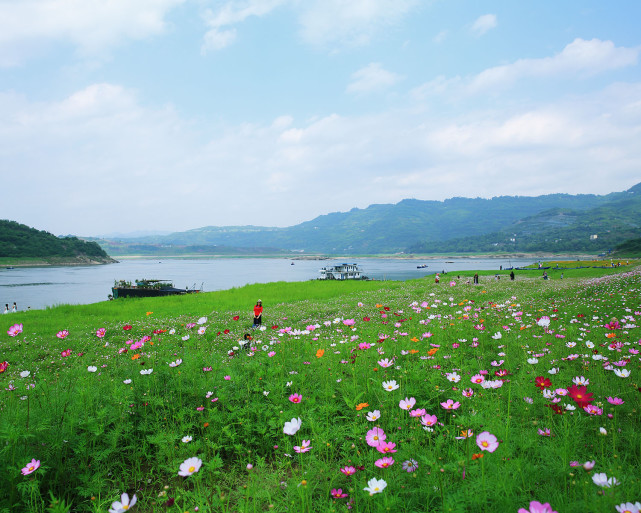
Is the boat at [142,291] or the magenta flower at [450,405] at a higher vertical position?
the magenta flower at [450,405]

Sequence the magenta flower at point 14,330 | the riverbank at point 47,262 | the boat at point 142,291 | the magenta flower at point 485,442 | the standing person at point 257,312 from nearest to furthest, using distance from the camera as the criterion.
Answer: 1. the magenta flower at point 485,442
2. the magenta flower at point 14,330
3. the standing person at point 257,312
4. the boat at point 142,291
5. the riverbank at point 47,262

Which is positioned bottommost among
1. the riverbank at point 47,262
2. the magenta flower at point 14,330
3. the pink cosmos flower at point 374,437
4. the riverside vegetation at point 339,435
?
the riverside vegetation at point 339,435

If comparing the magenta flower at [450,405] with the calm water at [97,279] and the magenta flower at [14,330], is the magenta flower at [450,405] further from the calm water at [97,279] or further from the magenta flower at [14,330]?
the calm water at [97,279]

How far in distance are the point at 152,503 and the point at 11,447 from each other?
57.0 inches

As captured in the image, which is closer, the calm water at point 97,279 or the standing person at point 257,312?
the standing person at point 257,312

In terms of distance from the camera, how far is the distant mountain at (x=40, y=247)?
13182cm

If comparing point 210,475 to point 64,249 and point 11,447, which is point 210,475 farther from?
point 64,249

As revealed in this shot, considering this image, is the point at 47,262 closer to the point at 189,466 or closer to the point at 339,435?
the point at 339,435

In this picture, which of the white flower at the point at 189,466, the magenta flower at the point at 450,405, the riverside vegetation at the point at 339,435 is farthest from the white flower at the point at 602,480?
the white flower at the point at 189,466

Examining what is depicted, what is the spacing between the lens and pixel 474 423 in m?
3.40

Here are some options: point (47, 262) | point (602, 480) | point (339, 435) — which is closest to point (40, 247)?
point (47, 262)

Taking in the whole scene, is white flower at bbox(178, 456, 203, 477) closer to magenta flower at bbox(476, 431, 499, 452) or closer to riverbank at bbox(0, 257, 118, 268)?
magenta flower at bbox(476, 431, 499, 452)

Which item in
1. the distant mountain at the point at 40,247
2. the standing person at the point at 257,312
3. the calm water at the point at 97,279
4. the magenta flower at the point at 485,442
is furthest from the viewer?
the distant mountain at the point at 40,247

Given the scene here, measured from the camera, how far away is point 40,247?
13938cm
